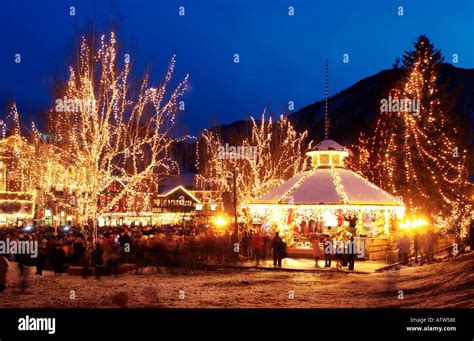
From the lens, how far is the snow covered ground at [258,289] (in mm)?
15523

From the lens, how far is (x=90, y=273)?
22.3 metres

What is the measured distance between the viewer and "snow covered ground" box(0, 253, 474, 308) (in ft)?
50.9

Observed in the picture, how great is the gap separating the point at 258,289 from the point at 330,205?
1382 centimetres

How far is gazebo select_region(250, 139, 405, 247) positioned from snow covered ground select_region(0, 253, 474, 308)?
27.5 feet

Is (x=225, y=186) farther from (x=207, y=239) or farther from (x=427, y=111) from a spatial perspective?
(x=207, y=239)

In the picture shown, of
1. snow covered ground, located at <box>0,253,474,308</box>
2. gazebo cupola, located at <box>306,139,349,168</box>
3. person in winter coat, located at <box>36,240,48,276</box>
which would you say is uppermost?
gazebo cupola, located at <box>306,139,349,168</box>

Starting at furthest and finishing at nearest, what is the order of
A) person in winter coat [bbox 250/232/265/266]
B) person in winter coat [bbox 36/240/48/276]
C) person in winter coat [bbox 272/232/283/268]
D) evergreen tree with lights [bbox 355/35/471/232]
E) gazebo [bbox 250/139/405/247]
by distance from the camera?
evergreen tree with lights [bbox 355/35/471/232] → gazebo [bbox 250/139/405/247] → person in winter coat [bbox 250/232/265/266] → person in winter coat [bbox 272/232/283/268] → person in winter coat [bbox 36/240/48/276]

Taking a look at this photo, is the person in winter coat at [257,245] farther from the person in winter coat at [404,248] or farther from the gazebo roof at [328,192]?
the person in winter coat at [404,248]

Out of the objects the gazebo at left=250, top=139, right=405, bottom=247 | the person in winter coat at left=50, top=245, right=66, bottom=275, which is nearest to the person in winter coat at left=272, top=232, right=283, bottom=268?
the gazebo at left=250, top=139, right=405, bottom=247

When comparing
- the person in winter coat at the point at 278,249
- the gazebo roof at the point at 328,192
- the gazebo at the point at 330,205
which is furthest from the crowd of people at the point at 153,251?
the gazebo roof at the point at 328,192

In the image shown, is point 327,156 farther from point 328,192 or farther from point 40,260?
point 40,260

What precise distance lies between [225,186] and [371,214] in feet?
69.2

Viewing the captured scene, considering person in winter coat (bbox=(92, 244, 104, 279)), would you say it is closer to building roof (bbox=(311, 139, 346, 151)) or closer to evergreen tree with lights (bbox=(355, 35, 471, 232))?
building roof (bbox=(311, 139, 346, 151))

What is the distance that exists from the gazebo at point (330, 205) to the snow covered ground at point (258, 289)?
8383 millimetres
